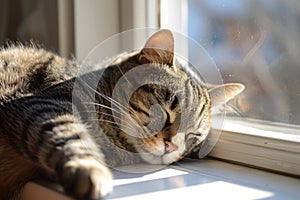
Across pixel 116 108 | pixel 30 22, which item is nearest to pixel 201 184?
pixel 116 108

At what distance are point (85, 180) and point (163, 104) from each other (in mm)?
362

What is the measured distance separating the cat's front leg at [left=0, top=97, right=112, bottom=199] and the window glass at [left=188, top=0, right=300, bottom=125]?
0.36 m

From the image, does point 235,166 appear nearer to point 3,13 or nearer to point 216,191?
point 216,191

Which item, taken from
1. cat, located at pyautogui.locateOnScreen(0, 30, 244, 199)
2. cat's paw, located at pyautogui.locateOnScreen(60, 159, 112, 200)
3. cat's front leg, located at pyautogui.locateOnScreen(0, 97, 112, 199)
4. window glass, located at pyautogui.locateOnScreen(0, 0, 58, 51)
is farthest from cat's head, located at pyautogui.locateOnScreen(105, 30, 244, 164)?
window glass, located at pyautogui.locateOnScreen(0, 0, 58, 51)

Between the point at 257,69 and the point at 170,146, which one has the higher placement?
the point at 257,69

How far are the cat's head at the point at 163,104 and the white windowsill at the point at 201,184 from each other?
0.05m

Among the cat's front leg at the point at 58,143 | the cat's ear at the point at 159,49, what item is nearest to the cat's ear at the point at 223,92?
the cat's ear at the point at 159,49

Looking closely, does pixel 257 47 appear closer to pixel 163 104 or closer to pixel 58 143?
pixel 163 104

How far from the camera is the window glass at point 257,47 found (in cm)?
90

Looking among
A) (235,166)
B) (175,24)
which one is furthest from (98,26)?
(235,166)

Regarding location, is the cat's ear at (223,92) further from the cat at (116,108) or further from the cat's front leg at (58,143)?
the cat's front leg at (58,143)

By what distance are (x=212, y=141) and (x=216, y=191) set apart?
197 mm

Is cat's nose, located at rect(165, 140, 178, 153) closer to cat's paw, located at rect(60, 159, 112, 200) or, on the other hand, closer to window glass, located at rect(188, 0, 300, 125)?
window glass, located at rect(188, 0, 300, 125)

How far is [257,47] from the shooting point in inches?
38.1
